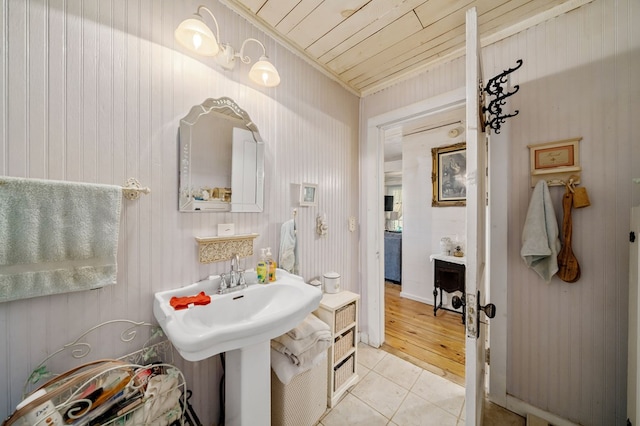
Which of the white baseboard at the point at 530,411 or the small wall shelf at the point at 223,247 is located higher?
the small wall shelf at the point at 223,247

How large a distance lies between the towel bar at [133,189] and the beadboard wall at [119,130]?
22 mm

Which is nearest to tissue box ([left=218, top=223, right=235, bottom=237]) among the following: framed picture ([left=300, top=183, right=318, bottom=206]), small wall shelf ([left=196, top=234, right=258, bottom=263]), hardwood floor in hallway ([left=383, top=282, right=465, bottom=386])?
small wall shelf ([left=196, top=234, right=258, bottom=263])

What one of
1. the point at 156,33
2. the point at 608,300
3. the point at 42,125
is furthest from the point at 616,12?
the point at 42,125

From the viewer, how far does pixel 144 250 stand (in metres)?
1.04

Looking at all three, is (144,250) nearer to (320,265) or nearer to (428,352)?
(320,265)

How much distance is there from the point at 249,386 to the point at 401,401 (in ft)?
3.86

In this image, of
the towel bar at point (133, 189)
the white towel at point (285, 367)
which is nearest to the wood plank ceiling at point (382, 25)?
the towel bar at point (133, 189)

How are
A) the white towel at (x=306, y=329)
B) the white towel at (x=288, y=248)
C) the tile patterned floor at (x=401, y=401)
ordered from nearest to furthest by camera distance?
1. the white towel at (x=306, y=329)
2. the tile patterned floor at (x=401, y=401)
3. the white towel at (x=288, y=248)

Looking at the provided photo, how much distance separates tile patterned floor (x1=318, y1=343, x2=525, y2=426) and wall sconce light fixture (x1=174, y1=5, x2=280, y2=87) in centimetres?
216

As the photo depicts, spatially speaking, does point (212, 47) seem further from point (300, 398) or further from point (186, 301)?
point (300, 398)

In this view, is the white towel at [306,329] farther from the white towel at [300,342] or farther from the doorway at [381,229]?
the doorway at [381,229]

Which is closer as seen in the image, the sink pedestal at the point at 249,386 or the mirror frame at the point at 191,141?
the sink pedestal at the point at 249,386

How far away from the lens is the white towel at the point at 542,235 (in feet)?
4.23

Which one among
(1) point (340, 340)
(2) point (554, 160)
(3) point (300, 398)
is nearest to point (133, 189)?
(3) point (300, 398)
